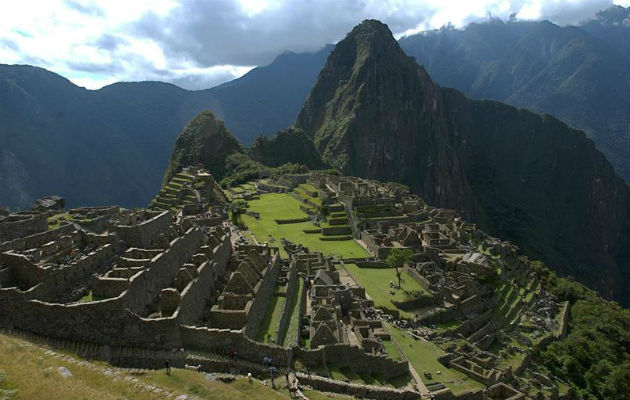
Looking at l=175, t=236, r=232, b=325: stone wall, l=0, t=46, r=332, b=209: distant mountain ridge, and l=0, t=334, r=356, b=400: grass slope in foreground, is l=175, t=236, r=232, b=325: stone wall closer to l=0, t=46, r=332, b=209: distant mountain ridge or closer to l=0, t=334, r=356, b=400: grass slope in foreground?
l=0, t=334, r=356, b=400: grass slope in foreground

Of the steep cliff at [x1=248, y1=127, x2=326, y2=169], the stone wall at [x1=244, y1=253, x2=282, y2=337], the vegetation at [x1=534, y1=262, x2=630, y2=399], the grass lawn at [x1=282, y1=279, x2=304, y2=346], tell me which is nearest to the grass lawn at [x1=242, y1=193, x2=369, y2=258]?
the grass lawn at [x1=282, y1=279, x2=304, y2=346]

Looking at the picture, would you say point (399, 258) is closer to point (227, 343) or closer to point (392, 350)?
→ point (392, 350)

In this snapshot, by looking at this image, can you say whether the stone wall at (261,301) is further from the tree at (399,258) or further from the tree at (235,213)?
the tree at (235,213)

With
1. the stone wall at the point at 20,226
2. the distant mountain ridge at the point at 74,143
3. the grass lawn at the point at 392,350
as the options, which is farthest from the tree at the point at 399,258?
the distant mountain ridge at the point at 74,143

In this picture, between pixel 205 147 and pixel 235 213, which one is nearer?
pixel 235 213

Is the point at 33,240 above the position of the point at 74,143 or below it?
below

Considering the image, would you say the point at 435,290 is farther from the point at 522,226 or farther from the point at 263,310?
the point at 522,226

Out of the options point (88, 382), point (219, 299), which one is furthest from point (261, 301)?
point (88, 382)

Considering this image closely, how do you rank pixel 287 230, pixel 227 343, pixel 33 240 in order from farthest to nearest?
pixel 287 230
pixel 33 240
pixel 227 343
